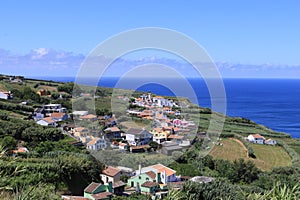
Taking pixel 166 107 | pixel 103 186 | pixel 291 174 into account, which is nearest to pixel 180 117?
pixel 166 107

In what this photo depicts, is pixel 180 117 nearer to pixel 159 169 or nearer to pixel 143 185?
pixel 159 169

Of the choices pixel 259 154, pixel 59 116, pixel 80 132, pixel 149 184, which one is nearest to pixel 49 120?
pixel 59 116

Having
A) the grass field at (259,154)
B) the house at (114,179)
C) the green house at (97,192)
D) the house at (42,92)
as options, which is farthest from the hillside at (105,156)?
the house at (42,92)

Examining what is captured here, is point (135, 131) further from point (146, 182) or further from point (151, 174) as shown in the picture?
point (146, 182)

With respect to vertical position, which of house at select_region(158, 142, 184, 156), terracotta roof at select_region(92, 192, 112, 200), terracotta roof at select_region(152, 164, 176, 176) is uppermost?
house at select_region(158, 142, 184, 156)

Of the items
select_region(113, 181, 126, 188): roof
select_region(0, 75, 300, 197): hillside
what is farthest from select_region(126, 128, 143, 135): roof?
select_region(113, 181, 126, 188): roof

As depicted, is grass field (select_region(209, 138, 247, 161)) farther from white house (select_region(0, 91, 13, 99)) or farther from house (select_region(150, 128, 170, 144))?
white house (select_region(0, 91, 13, 99))
